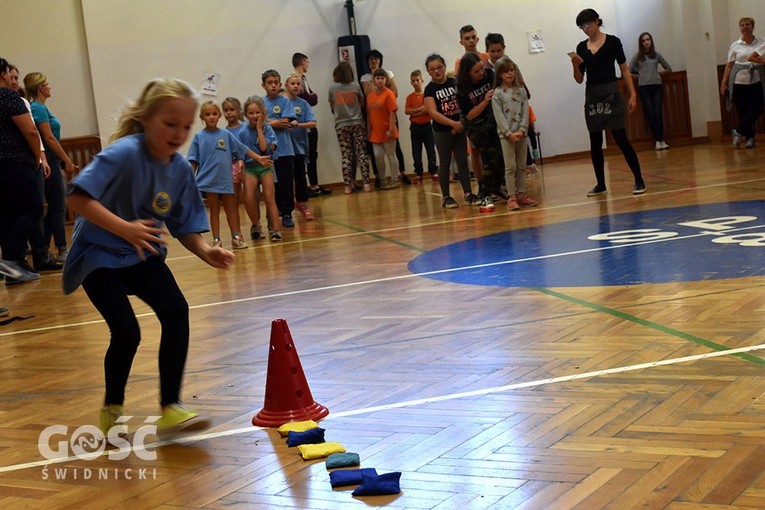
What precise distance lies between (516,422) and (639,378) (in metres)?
0.62

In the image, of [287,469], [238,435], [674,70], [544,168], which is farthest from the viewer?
[674,70]

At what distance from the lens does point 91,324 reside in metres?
6.37

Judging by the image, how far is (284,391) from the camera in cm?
380

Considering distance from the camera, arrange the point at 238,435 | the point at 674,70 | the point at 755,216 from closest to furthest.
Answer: the point at 238,435
the point at 755,216
the point at 674,70

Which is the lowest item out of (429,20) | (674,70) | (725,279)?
(725,279)

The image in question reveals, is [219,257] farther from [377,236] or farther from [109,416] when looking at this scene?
[377,236]

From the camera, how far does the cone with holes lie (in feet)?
12.3

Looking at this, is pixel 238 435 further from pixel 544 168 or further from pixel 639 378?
pixel 544 168

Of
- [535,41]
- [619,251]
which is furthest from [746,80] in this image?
[619,251]

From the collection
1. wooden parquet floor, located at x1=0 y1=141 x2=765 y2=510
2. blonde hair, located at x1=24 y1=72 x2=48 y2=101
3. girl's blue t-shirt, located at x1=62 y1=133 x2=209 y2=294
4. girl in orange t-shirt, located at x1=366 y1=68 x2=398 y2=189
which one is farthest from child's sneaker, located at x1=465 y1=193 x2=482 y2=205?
girl's blue t-shirt, located at x1=62 y1=133 x2=209 y2=294

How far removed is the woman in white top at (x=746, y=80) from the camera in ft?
46.2

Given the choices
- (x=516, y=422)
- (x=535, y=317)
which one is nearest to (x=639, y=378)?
(x=516, y=422)

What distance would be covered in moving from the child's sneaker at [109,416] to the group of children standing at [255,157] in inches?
210

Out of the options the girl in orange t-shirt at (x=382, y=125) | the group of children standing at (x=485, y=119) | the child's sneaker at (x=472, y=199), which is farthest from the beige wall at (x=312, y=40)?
the child's sneaker at (x=472, y=199)
